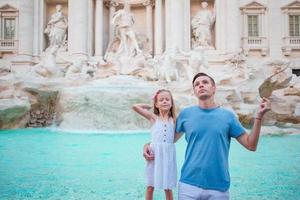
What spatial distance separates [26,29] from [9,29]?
4.30ft

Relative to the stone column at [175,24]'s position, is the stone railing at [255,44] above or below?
below

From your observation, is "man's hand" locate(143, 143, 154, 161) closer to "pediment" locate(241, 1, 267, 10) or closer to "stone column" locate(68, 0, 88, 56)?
"stone column" locate(68, 0, 88, 56)

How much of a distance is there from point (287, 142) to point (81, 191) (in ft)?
17.2

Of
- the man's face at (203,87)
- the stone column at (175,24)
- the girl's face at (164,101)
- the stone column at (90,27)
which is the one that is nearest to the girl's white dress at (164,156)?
the girl's face at (164,101)

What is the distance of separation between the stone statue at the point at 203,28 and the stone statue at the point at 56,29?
7.40m

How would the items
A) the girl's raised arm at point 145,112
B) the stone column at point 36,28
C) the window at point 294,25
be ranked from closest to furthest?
1. the girl's raised arm at point 145,112
2. the stone column at point 36,28
3. the window at point 294,25

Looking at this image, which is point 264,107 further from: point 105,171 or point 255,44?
point 255,44

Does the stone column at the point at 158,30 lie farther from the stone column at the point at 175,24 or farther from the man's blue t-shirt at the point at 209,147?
the man's blue t-shirt at the point at 209,147

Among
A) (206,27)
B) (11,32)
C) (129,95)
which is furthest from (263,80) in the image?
(11,32)

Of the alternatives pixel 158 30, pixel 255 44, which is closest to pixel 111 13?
pixel 158 30

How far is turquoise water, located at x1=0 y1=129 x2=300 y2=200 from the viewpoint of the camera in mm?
3346

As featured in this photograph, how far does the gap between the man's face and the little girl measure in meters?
0.44

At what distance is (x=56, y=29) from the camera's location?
18156 millimetres

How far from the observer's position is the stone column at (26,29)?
57.8ft
